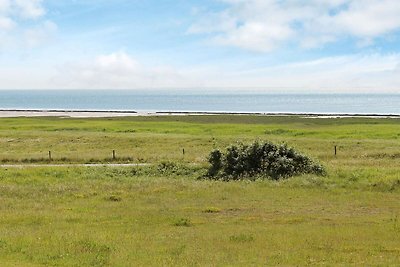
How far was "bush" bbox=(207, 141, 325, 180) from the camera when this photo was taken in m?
43.0

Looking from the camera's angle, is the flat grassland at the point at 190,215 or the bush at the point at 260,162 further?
the bush at the point at 260,162

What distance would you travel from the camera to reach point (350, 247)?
19781 millimetres

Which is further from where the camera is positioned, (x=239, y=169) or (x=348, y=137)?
(x=348, y=137)

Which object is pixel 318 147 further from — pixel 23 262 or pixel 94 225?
pixel 23 262

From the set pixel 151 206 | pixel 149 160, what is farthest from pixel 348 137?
pixel 151 206

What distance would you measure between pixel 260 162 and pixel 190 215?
55.6 feet

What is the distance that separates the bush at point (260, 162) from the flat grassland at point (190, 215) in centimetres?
194

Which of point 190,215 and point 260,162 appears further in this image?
point 260,162

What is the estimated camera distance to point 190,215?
2822 centimetres

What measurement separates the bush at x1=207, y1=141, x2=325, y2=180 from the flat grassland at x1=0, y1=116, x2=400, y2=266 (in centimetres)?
194

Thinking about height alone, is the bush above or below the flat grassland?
above

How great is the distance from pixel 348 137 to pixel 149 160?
38.3m

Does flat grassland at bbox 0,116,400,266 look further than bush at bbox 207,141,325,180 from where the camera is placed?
No

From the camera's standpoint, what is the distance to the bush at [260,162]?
43.0 meters
